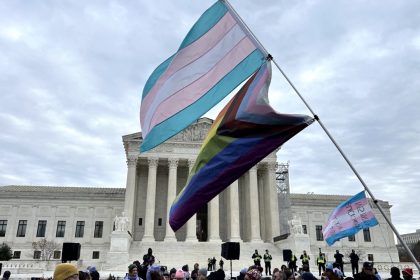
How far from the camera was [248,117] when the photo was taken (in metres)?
6.23

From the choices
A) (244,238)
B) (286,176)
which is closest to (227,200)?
(244,238)

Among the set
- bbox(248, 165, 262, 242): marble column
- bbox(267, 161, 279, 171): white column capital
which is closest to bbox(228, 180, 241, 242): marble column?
bbox(248, 165, 262, 242): marble column

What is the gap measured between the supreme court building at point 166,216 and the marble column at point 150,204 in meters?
0.11

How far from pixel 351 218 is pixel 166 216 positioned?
3559 centimetres

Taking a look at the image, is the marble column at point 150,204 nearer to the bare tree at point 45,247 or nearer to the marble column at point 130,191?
the marble column at point 130,191

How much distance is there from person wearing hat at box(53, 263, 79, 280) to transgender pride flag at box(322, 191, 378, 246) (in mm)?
11258

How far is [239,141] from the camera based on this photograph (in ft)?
20.5

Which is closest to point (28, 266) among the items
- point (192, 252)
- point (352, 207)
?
point (192, 252)

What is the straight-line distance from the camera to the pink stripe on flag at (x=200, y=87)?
7.18m

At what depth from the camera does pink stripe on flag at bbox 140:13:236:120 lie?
7.32 metres

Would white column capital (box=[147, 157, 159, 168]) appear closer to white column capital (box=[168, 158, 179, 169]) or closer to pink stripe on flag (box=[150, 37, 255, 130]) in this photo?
white column capital (box=[168, 158, 179, 169])

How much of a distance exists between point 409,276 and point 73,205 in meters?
51.0

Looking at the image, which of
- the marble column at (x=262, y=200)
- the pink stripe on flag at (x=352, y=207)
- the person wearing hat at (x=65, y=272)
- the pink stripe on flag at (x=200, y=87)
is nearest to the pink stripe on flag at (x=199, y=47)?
the pink stripe on flag at (x=200, y=87)

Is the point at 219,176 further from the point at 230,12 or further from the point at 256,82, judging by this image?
the point at 230,12
